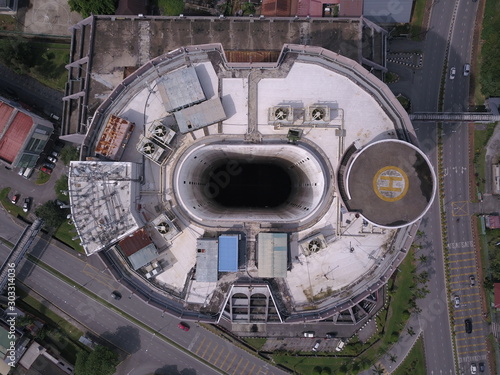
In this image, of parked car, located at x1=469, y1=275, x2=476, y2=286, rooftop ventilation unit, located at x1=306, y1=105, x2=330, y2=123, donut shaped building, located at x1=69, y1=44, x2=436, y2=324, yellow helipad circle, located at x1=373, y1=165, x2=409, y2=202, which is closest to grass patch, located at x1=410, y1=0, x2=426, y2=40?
donut shaped building, located at x1=69, y1=44, x2=436, y2=324

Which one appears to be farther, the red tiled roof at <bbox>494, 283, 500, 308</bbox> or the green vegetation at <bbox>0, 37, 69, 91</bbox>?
the green vegetation at <bbox>0, 37, 69, 91</bbox>

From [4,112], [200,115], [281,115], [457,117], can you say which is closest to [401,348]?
[457,117]

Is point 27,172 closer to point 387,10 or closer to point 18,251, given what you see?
point 18,251

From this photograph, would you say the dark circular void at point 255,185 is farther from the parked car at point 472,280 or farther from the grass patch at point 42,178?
the parked car at point 472,280

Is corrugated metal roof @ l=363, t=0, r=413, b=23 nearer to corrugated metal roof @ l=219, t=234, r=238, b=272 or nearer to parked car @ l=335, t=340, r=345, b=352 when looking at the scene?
corrugated metal roof @ l=219, t=234, r=238, b=272

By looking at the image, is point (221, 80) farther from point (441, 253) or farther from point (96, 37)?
point (441, 253)
